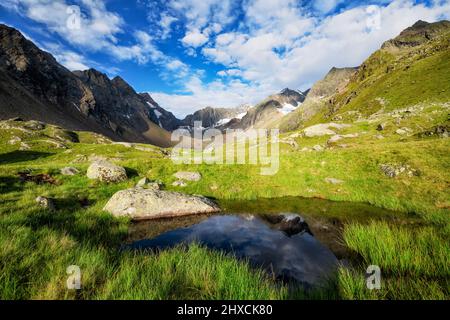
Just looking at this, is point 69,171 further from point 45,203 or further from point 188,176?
point 188,176

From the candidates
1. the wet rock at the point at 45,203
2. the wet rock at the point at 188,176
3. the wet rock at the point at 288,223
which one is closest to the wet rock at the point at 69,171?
Result: the wet rock at the point at 45,203

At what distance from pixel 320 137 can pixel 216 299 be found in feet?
211

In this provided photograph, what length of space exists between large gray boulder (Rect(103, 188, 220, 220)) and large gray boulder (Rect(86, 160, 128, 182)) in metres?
6.35

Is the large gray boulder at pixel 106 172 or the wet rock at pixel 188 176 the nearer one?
the large gray boulder at pixel 106 172

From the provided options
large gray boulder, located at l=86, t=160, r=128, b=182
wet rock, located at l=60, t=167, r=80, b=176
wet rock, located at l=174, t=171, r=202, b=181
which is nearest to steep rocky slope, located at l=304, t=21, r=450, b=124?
wet rock, located at l=174, t=171, r=202, b=181

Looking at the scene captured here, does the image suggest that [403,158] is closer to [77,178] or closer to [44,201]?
[44,201]

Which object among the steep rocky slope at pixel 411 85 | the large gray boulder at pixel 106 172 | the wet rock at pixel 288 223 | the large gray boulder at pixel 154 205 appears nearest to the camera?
the wet rock at pixel 288 223

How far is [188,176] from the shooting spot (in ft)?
80.6

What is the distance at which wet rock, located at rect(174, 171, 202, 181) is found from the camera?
24.3m

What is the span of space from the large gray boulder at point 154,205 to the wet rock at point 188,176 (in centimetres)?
653

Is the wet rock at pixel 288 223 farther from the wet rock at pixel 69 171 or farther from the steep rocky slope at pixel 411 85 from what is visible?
the steep rocky slope at pixel 411 85

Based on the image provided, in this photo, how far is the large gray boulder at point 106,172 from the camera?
21.5 metres
